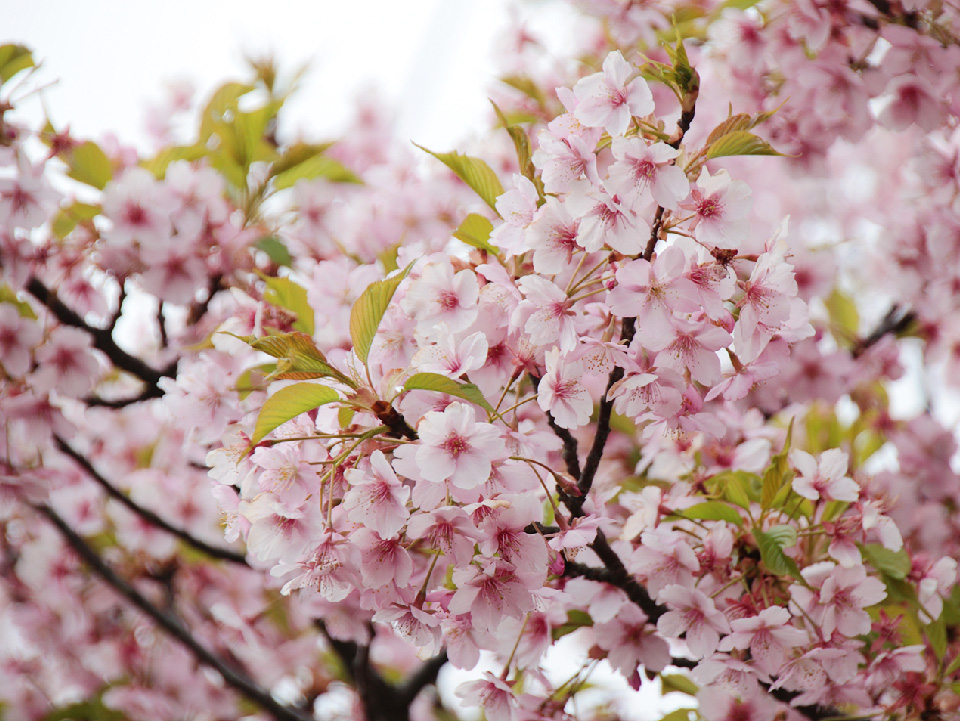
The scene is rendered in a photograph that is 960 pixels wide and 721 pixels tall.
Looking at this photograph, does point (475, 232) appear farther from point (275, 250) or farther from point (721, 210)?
point (275, 250)

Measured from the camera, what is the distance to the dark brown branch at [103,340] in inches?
66.1

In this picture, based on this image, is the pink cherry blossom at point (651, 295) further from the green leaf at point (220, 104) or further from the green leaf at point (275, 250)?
the green leaf at point (220, 104)

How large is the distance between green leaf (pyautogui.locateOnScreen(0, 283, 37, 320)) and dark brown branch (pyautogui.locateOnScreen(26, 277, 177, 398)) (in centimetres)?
6

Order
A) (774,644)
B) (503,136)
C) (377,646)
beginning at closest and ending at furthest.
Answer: (774,644), (503,136), (377,646)

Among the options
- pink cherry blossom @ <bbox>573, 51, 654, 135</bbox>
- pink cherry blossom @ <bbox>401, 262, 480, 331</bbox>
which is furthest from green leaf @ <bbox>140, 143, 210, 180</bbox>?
pink cherry blossom @ <bbox>573, 51, 654, 135</bbox>

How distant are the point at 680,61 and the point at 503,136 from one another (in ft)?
4.34

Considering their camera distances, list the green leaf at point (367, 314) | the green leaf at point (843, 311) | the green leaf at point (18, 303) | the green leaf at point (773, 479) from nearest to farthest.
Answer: the green leaf at point (367, 314)
the green leaf at point (773, 479)
the green leaf at point (18, 303)
the green leaf at point (843, 311)

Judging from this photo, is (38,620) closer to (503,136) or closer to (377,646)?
(377,646)

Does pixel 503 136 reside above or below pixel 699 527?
above

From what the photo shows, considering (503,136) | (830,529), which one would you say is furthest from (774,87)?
(830,529)

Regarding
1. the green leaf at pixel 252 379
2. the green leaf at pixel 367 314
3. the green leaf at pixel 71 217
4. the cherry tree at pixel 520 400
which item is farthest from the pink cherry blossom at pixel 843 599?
the green leaf at pixel 71 217

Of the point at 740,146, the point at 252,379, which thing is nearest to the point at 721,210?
the point at 740,146

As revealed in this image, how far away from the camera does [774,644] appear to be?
1.13 m

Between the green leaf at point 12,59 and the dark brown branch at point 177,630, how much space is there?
42.2 inches
